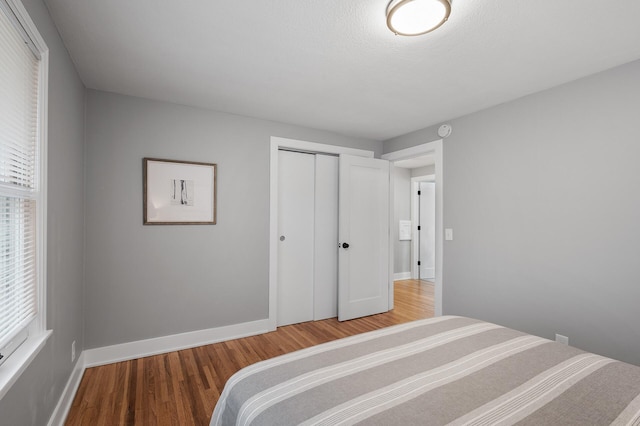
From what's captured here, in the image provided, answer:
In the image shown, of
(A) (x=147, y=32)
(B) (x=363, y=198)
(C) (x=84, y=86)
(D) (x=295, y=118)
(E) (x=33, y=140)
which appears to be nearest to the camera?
(E) (x=33, y=140)

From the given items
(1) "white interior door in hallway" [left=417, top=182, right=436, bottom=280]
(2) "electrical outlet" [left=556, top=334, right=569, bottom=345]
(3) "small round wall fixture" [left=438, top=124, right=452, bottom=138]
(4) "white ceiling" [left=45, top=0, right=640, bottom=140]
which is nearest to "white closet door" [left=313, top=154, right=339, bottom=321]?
(4) "white ceiling" [left=45, top=0, right=640, bottom=140]

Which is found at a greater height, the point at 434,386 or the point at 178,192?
the point at 178,192

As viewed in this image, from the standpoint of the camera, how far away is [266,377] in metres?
1.16

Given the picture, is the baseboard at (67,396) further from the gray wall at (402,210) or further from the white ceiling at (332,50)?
the gray wall at (402,210)

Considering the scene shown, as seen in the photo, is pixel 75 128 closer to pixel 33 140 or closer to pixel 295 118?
pixel 33 140

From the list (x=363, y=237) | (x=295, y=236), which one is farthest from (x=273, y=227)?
(x=363, y=237)

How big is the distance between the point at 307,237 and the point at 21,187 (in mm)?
2640

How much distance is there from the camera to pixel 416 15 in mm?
1495

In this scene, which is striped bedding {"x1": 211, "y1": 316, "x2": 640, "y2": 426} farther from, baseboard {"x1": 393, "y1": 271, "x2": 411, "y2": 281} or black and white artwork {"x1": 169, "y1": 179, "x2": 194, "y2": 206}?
baseboard {"x1": 393, "y1": 271, "x2": 411, "y2": 281}

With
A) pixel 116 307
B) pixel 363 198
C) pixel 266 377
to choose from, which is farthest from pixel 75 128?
pixel 363 198

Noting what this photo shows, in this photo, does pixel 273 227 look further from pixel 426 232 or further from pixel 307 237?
pixel 426 232

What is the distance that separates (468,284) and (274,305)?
2097 millimetres

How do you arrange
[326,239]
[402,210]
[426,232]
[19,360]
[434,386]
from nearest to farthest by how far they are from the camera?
[434,386]
[19,360]
[326,239]
[402,210]
[426,232]

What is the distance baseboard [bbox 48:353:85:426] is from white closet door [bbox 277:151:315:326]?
181cm
